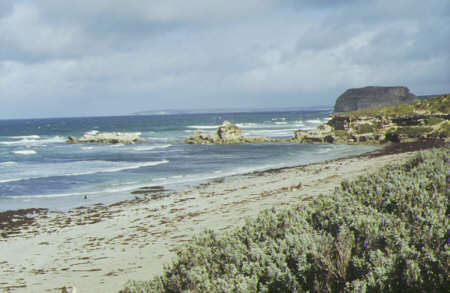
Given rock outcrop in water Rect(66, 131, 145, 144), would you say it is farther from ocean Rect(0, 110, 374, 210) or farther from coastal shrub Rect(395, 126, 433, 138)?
coastal shrub Rect(395, 126, 433, 138)

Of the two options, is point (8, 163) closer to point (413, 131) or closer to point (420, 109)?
point (413, 131)

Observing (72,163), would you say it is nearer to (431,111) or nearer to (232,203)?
(232,203)

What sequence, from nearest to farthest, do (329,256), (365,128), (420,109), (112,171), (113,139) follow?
(329,256), (112,171), (420,109), (365,128), (113,139)

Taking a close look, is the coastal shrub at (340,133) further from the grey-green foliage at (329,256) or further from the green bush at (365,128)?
the grey-green foliage at (329,256)

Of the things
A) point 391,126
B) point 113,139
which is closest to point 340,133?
point 391,126

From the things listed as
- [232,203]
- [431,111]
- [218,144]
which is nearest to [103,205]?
[232,203]

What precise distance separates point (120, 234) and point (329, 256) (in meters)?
12.3

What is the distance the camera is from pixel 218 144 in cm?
5956

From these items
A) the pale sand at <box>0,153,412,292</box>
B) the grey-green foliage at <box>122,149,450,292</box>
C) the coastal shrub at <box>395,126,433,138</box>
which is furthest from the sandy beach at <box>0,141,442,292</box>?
the coastal shrub at <box>395,126,433,138</box>

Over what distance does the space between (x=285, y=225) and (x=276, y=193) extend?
13088 millimetres

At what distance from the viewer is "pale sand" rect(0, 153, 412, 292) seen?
411 inches

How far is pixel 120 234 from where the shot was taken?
603 inches

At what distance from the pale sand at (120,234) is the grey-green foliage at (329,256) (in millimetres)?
4367

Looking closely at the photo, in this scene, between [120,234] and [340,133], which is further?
[340,133]
